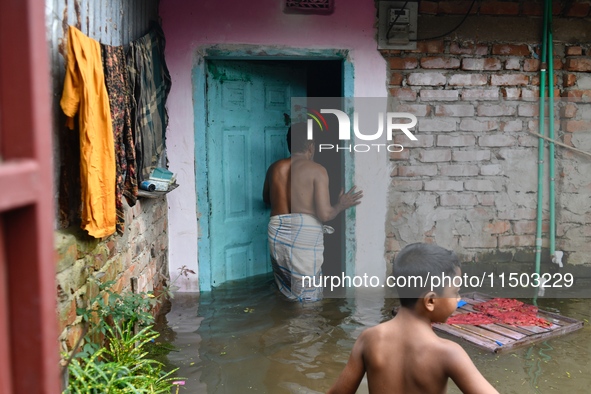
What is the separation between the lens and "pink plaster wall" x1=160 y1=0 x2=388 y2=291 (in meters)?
5.21

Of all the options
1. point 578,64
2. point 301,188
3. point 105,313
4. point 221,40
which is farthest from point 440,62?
point 105,313

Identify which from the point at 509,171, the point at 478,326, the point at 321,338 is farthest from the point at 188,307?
the point at 509,171

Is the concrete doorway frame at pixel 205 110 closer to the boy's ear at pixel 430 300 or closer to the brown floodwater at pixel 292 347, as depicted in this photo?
the brown floodwater at pixel 292 347

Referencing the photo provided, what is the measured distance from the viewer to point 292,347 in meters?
4.24

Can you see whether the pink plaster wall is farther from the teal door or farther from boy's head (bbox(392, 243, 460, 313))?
boy's head (bbox(392, 243, 460, 313))

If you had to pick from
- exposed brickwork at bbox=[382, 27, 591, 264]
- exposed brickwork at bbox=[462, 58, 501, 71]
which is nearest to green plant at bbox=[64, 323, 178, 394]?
exposed brickwork at bbox=[382, 27, 591, 264]

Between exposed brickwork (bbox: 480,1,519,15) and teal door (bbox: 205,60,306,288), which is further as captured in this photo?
teal door (bbox: 205,60,306,288)

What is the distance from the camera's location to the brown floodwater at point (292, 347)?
3627 millimetres

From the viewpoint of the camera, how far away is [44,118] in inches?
42.6

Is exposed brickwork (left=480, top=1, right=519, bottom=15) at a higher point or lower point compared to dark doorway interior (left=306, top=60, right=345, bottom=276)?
higher

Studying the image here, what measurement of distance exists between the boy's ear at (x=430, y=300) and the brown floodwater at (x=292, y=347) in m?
1.57

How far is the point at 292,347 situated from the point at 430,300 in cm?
229

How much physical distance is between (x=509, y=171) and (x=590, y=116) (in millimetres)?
840

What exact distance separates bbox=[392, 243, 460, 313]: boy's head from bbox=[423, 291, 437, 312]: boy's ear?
0.03 ft
